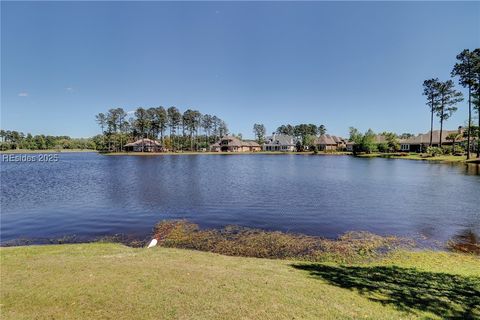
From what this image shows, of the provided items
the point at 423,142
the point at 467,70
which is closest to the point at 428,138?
the point at 423,142

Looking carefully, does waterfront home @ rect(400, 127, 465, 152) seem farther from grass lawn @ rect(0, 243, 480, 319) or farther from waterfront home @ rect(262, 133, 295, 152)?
grass lawn @ rect(0, 243, 480, 319)

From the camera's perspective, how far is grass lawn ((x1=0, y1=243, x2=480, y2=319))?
585 centimetres

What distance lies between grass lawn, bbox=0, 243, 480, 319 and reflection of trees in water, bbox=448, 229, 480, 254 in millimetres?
3234

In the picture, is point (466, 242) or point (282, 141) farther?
point (282, 141)

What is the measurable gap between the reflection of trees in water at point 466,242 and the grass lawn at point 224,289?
3234mm

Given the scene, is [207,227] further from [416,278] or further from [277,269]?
[416,278]

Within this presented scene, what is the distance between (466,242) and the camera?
13.8 metres

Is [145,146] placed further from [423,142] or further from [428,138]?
[428,138]

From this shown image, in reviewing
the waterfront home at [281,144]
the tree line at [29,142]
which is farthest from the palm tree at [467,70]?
the tree line at [29,142]

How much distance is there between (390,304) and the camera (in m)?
6.42

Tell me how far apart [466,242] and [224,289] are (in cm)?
1377

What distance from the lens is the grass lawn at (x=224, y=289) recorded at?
230 inches

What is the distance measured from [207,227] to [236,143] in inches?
4774

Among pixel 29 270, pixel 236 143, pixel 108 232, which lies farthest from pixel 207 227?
pixel 236 143
